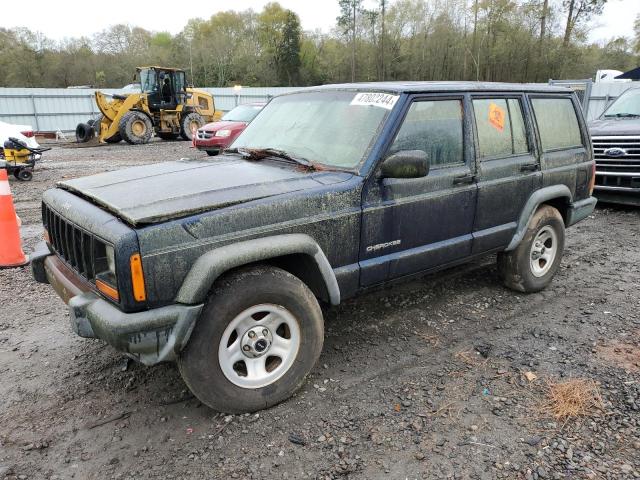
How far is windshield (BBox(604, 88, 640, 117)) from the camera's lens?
355 inches

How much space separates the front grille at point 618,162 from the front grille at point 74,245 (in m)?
8.01

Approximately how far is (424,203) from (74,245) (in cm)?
233

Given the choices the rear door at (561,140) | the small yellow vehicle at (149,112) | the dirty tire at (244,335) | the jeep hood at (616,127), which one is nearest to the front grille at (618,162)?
the jeep hood at (616,127)

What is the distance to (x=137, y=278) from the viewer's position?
2508 millimetres

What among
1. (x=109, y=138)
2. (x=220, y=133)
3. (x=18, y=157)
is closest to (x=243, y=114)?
(x=220, y=133)

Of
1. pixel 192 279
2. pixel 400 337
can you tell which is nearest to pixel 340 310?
pixel 400 337

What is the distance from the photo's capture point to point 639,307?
453cm

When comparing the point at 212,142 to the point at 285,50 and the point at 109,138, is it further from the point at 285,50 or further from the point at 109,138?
the point at 285,50

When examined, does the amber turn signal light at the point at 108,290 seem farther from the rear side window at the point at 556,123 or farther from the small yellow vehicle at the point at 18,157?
the small yellow vehicle at the point at 18,157

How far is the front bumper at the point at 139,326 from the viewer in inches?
98.7

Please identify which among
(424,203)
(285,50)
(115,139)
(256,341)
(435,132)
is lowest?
(256,341)

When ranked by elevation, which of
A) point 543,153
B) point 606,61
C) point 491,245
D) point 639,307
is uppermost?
point 606,61

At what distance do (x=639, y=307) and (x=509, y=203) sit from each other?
1603 millimetres

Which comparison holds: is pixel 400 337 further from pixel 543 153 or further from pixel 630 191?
pixel 630 191
